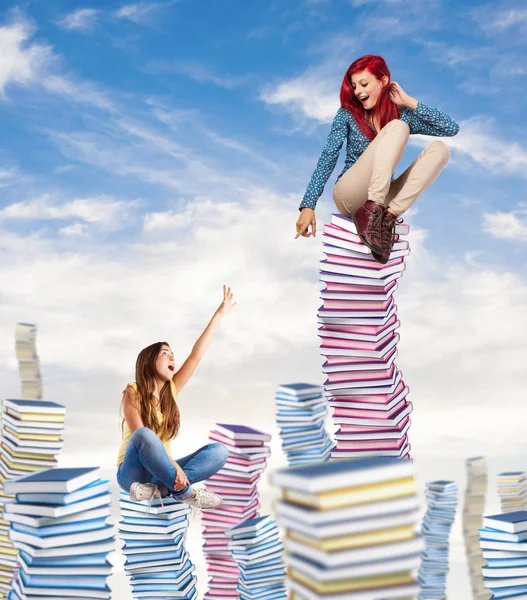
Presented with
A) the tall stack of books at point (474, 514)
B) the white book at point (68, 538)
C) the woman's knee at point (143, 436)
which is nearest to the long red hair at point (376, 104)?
the woman's knee at point (143, 436)

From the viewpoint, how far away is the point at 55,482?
4.87m

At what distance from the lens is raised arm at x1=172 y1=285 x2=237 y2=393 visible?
6.29 metres

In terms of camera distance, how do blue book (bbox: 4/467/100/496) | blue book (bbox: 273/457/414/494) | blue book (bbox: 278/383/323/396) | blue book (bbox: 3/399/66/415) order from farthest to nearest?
blue book (bbox: 278/383/323/396) → blue book (bbox: 3/399/66/415) → blue book (bbox: 4/467/100/496) → blue book (bbox: 273/457/414/494)

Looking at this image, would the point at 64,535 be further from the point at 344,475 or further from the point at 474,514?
the point at 474,514

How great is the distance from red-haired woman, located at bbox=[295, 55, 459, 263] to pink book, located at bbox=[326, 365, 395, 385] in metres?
0.80

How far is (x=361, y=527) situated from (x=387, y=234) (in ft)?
8.59

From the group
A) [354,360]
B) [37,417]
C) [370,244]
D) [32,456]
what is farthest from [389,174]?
[32,456]

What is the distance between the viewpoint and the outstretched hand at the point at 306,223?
5219 mm

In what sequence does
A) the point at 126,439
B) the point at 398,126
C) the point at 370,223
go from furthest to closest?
the point at 126,439 → the point at 398,126 → the point at 370,223

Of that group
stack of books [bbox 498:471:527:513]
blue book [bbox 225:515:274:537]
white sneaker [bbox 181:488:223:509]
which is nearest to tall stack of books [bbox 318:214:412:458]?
white sneaker [bbox 181:488:223:509]

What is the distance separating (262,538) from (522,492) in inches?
168

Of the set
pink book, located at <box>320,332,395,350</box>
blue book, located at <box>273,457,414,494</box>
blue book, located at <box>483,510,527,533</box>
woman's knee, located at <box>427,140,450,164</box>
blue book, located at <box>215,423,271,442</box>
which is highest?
woman's knee, located at <box>427,140,450,164</box>

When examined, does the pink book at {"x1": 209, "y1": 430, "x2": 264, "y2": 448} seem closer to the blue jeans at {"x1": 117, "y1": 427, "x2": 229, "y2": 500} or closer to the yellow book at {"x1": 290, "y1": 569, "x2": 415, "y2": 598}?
the blue jeans at {"x1": 117, "y1": 427, "x2": 229, "y2": 500}

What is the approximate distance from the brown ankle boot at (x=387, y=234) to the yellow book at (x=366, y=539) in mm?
2500
